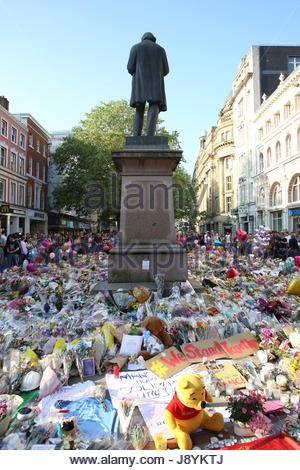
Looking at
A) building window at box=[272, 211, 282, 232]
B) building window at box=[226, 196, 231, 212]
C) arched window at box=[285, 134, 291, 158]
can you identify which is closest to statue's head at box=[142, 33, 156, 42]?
arched window at box=[285, 134, 291, 158]

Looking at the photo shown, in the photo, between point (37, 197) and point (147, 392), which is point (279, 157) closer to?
point (37, 197)

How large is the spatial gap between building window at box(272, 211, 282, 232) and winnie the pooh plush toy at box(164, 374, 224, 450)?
27.5m

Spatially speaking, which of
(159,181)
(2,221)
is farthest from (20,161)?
(159,181)

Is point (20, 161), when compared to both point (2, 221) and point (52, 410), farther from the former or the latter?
point (52, 410)

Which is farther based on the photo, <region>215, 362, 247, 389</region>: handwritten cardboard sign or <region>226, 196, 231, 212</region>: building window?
<region>226, 196, 231, 212</region>: building window

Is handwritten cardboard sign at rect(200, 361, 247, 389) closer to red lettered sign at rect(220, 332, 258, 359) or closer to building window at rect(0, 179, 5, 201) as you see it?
red lettered sign at rect(220, 332, 258, 359)

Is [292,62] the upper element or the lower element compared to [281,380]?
upper

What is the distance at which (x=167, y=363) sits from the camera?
10.7ft

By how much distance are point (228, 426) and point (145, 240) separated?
382cm

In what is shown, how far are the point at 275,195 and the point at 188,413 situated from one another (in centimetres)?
2956

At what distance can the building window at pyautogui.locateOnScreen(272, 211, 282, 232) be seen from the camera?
27327 millimetres

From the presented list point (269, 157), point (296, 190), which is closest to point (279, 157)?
point (269, 157)

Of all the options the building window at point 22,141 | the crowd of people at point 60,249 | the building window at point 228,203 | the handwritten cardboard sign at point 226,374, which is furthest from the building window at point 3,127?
the building window at point 228,203

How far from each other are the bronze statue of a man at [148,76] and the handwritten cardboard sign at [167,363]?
179 inches
